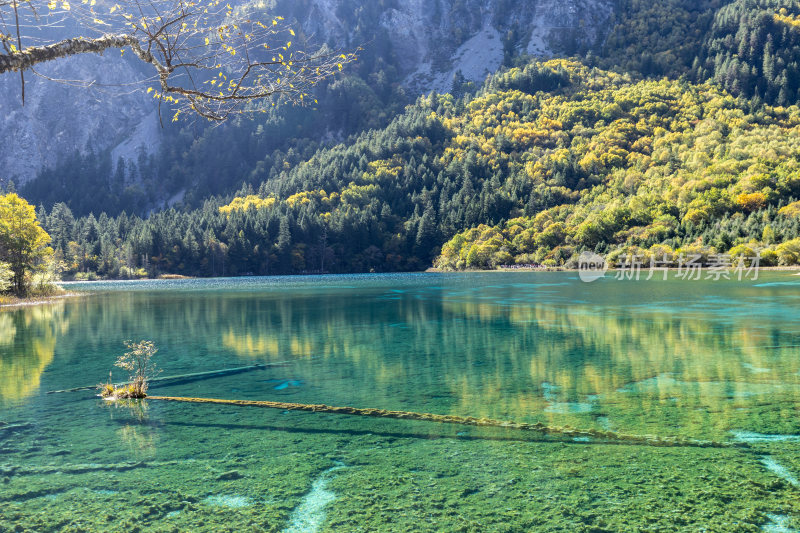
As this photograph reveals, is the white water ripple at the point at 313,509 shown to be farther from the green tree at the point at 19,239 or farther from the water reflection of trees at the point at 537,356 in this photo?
the green tree at the point at 19,239

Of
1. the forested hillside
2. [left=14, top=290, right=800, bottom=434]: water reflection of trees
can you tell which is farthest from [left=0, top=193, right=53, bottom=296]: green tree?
the forested hillside

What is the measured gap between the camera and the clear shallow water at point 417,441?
689 cm

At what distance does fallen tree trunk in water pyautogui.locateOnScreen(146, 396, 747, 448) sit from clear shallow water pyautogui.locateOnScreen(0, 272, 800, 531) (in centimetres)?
32

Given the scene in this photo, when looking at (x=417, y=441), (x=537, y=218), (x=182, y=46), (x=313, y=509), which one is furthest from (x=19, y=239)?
(x=537, y=218)

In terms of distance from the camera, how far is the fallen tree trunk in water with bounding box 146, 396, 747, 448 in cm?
921

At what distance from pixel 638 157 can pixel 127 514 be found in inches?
7635

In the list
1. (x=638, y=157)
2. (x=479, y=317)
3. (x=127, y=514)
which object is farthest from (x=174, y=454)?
(x=638, y=157)

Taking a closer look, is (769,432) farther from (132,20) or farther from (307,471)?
(132,20)

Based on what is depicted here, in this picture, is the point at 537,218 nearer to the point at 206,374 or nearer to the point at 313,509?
the point at 206,374

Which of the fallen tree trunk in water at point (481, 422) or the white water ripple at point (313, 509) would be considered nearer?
the white water ripple at point (313, 509)

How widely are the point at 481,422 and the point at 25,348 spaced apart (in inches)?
777

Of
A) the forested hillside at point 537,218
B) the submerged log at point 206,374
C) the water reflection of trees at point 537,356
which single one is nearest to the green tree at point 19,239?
the water reflection of trees at point 537,356

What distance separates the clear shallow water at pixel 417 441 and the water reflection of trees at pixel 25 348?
17 centimetres

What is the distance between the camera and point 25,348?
72.2 ft
